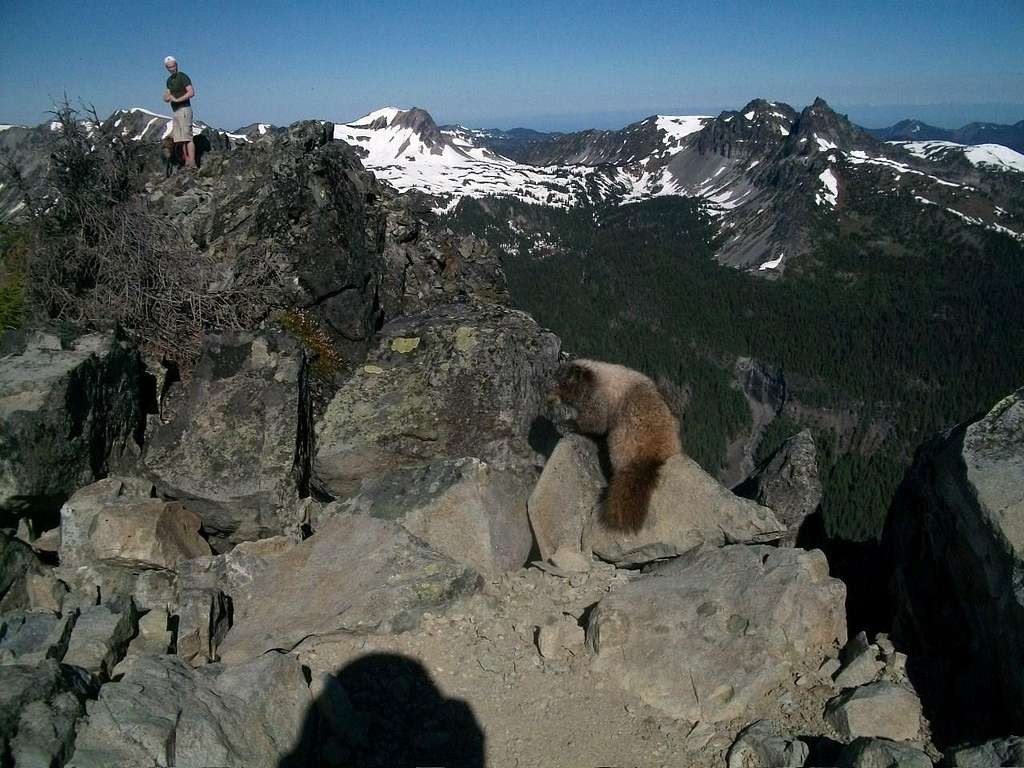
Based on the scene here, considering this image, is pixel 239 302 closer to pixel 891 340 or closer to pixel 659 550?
pixel 659 550

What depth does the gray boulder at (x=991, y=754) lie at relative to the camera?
4781 millimetres

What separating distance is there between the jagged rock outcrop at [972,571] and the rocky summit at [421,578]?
3 centimetres

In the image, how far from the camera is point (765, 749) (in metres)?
6.01

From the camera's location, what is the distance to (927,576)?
7.64 meters

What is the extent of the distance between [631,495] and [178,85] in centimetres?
1546

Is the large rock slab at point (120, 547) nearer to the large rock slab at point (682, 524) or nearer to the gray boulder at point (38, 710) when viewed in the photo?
the gray boulder at point (38, 710)

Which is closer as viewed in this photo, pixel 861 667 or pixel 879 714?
pixel 879 714

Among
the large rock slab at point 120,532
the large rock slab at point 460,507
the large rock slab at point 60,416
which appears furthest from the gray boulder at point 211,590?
the large rock slab at point 60,416

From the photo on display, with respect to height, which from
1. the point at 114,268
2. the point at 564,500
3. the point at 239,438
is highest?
the point at 114,268

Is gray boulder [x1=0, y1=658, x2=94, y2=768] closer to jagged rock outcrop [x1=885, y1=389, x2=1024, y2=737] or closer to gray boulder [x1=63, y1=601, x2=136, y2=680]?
gray boulder [x1=63, y1=601, x2=136, y2=680]

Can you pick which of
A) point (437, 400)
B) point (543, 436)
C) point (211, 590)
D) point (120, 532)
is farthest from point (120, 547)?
point (543, 436)

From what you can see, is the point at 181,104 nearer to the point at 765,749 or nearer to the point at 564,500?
the point at 564,500

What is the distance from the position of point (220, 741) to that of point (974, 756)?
18.8 ft

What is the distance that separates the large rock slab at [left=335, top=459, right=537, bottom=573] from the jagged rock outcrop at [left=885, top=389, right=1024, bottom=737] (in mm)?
4731
